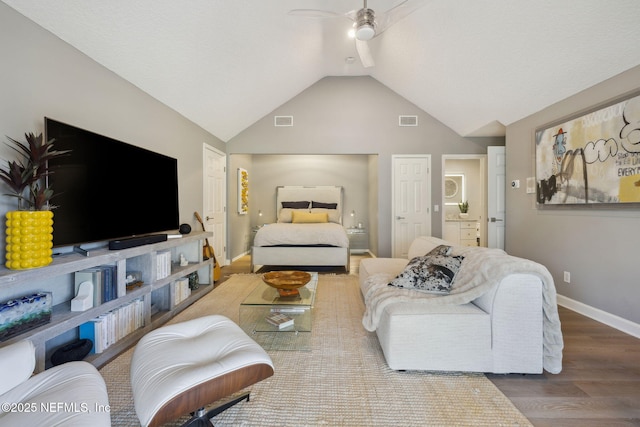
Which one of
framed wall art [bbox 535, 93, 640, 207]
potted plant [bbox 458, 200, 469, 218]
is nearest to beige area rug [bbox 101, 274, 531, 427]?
framed wall art [bbox 535, 93, 640, 207]

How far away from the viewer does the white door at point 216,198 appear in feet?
13.9

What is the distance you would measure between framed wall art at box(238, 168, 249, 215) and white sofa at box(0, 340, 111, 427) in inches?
182

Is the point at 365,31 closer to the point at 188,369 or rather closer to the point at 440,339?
the point at 440,339

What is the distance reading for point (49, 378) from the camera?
1065 millimetres

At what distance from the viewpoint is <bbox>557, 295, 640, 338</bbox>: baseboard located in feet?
7.59

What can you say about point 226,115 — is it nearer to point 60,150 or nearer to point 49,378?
point 60,150

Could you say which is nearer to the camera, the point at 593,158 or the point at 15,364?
the point at 15,364

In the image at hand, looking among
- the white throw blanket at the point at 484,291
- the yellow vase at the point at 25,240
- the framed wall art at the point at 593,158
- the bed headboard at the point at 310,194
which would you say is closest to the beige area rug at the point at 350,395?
the white throw blanket at the point at 484,291

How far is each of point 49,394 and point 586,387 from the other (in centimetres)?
277

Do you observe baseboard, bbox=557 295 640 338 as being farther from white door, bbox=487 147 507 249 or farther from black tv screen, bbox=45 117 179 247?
black tv screen, bbox=45 117 179 247

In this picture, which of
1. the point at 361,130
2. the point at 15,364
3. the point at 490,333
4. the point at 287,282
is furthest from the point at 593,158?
the point at 15,364

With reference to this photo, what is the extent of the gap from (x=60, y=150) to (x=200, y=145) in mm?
2350

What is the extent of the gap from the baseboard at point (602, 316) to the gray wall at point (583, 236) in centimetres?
4

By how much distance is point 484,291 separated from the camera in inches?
66.4
